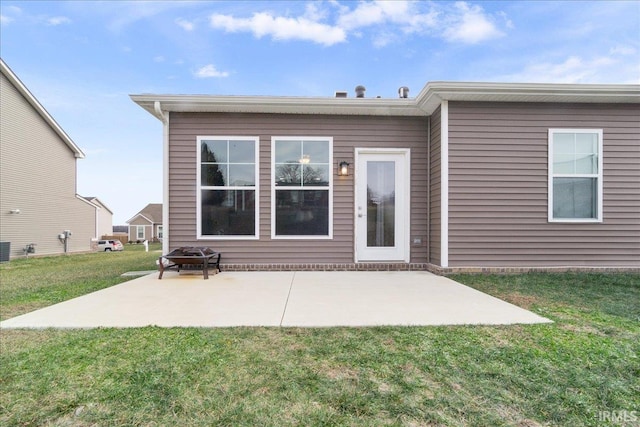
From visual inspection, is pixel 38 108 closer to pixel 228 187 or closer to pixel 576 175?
pixel 228 187

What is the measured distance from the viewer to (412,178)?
5.62 m

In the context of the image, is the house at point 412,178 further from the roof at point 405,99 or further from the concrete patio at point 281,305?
the concrete patio at point 281,305

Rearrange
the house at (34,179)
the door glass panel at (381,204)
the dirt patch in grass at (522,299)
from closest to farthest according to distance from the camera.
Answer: the dirt patch in grass at (522,299) → the door glass panel at (381,204) → the house at (34,179)

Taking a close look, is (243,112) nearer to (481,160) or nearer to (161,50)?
(481,160)

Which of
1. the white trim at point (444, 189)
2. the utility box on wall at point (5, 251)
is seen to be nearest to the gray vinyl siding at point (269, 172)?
the white trim at point (444, 189)

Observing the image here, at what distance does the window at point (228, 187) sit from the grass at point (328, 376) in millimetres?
3146

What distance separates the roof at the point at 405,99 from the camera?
15.6 feet

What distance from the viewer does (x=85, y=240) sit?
15.0 meters

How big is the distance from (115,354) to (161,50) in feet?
34.8

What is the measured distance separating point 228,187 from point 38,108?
→ 37.0 ft

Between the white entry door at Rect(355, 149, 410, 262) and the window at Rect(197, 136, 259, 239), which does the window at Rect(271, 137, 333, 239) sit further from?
the white entry door at Rect(355, 149, 410, 262)

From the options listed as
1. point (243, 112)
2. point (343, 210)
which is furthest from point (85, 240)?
point (343, 210)

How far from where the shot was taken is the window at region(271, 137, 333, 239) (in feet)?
18.3

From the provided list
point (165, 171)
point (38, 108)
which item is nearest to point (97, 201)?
point (38, 108)
